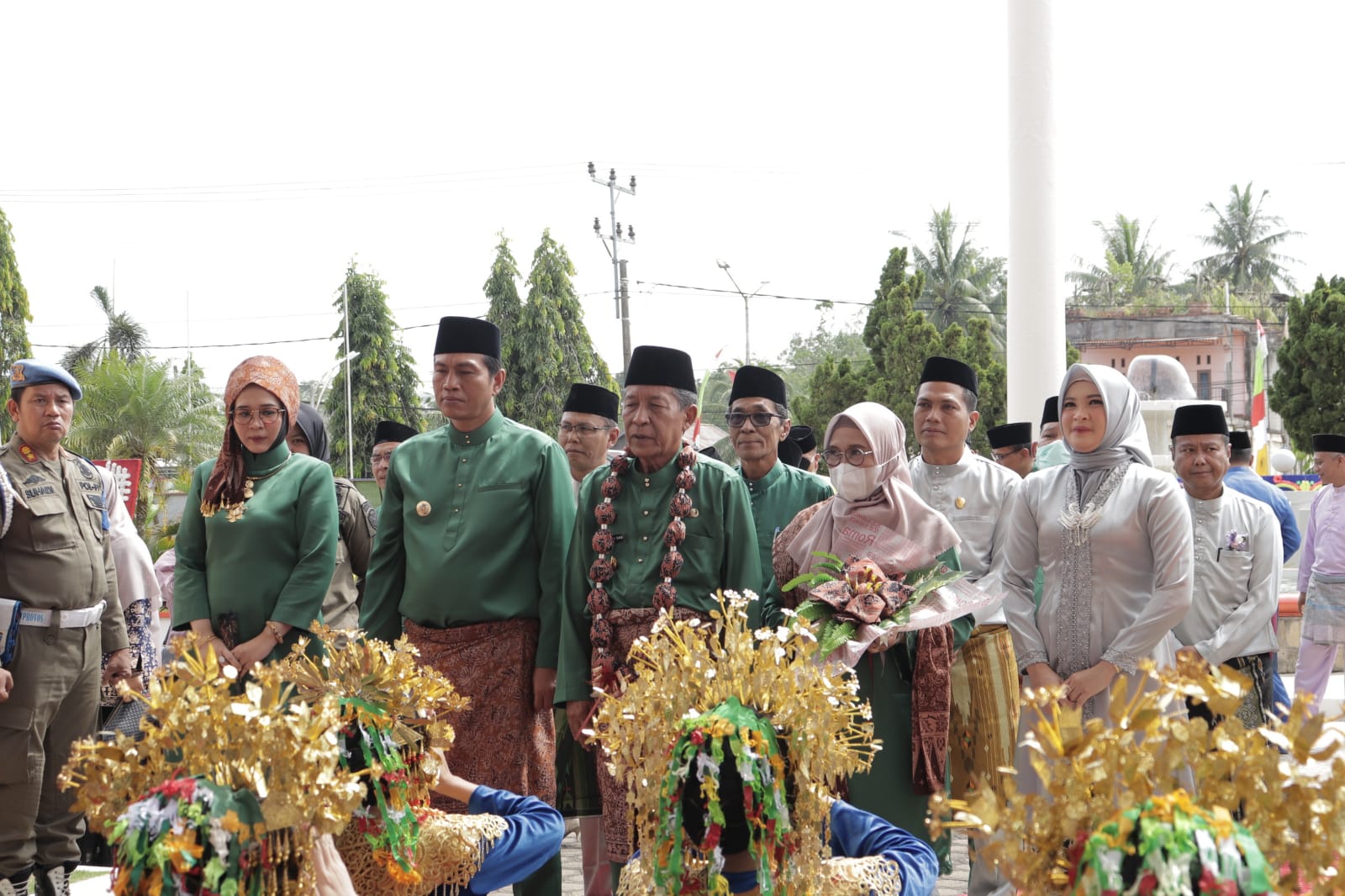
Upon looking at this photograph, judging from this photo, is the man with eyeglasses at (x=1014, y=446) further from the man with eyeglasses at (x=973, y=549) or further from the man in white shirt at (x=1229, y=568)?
the man with eyeglasses at (x=973, y=549)

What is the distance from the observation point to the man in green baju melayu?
4.20m

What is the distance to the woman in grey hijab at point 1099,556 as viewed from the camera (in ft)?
13.3

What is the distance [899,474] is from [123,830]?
9.40 ft

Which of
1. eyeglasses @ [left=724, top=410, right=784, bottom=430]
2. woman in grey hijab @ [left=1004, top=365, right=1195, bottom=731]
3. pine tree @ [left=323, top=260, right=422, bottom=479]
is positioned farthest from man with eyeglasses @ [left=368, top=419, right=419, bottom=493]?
pine tree @ [left=323, top=260, right=422, bottom=479]

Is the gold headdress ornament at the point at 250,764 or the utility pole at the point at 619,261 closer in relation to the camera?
the gold headdress ornament at the point at 250,764

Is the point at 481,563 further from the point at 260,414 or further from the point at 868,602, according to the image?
the point at 868,602

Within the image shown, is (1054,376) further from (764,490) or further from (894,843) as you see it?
(894,843)

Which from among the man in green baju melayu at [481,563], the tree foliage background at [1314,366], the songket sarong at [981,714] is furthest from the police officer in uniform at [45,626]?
the tree foliage background at [1314,366]

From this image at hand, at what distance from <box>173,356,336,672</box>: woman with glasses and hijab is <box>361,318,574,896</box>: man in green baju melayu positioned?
0.29 m

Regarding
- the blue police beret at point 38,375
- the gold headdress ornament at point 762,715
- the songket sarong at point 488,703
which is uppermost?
the blue police beret at point 38,375

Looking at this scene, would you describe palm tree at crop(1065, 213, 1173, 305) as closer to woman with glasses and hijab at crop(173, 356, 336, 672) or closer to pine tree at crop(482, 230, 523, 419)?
pine tree at crop(482, 230, 523, 419)

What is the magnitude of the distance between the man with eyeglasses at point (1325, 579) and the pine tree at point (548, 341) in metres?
28.2

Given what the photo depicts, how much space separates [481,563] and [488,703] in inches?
17.9

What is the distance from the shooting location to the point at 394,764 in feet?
8.58
